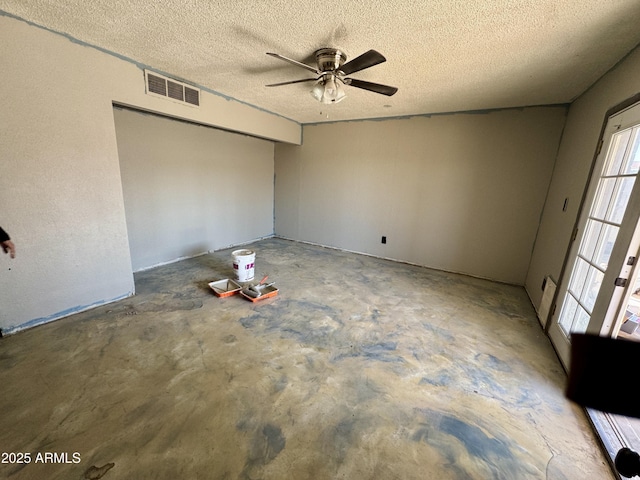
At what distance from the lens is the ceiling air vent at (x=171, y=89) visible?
2689mm

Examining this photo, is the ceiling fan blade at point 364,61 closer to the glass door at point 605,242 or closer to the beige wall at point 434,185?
the glass door at point 605,242

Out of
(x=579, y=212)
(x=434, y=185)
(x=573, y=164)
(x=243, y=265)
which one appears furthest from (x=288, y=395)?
(x=434, y=185)

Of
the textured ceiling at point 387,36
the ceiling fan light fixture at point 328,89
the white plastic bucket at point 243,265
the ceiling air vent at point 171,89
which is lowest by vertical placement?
the white plastic bucket at point 243,265

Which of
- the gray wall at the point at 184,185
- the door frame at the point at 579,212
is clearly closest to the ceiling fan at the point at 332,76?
the door frame at the point at 579,212

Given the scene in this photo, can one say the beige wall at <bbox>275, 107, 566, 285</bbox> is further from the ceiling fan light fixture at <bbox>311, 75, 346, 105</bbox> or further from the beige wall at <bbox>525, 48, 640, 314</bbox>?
the ceiling fan light fixture at <bbox>311, 75, 346, 105</bbox>

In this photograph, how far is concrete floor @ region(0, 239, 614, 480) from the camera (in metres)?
1.29

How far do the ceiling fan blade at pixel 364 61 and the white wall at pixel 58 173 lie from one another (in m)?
2.14

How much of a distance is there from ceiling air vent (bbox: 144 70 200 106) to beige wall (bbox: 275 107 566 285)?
2.41 meters

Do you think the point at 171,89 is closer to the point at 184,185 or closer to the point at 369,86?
the point at 184,185

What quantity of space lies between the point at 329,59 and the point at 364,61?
447mm

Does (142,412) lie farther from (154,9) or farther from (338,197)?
(338,197)

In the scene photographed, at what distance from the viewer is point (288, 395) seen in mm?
1680

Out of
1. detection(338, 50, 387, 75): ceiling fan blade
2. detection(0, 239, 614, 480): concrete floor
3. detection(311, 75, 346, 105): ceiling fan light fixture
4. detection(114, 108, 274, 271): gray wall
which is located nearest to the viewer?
detection(0, 239, 614, 480): concrete floor

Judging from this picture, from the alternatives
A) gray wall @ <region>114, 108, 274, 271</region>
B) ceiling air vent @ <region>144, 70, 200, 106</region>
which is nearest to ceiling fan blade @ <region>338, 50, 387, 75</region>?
ceiling air vent @ <region>144, 70, 200, 106</region>
